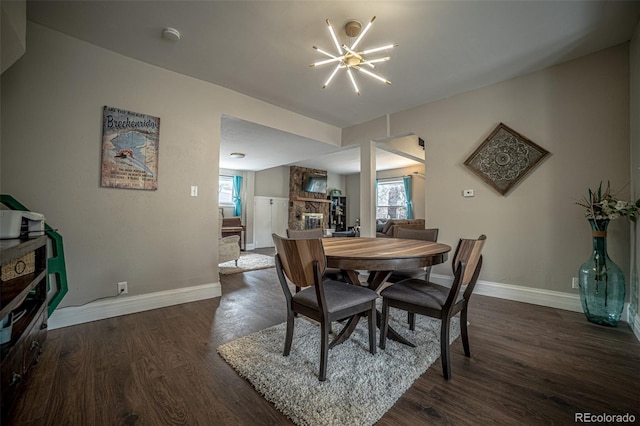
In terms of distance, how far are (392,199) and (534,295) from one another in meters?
5.82

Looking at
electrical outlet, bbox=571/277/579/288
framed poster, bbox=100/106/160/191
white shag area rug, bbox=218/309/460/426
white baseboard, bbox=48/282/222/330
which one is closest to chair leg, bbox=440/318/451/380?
white shag area rug, bbox=218/309/460/426

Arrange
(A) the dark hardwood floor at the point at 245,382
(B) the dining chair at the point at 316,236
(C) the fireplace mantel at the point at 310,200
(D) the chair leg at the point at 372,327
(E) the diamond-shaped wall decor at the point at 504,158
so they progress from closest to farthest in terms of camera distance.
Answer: (A) the dark hardwood floor at the point at 245,382 < (D) the chair leg at the point at 372,327 < (B) the dining chair at the point at 316,236 < (E) the diamond-shaped wall decor at the point at 504,158 < (C) the fireplace mantel at the point at 310,200

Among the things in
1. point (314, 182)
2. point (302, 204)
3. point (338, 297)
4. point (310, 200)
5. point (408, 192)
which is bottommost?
Answer: point (338, 297)

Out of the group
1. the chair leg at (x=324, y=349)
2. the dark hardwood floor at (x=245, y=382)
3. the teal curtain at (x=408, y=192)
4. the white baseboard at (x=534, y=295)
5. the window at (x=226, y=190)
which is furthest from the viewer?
the teal curtain at (x=408, y=192)

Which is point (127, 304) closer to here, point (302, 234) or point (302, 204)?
point (302, 234)

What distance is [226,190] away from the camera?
23.2ft

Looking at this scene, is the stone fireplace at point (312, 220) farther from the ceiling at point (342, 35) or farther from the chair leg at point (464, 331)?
the chair leg at point (464, 331)

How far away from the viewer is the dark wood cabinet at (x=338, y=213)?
9250mm

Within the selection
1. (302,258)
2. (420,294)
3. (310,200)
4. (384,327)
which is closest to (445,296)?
(420,294)

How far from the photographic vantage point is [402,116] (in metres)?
3.80

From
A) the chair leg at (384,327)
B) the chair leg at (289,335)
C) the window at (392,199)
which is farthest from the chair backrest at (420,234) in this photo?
the window at (392,199)

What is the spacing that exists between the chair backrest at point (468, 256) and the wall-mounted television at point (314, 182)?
679 cm

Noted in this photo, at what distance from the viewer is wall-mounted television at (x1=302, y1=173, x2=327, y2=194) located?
816 cm

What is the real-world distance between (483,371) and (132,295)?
2.91m
